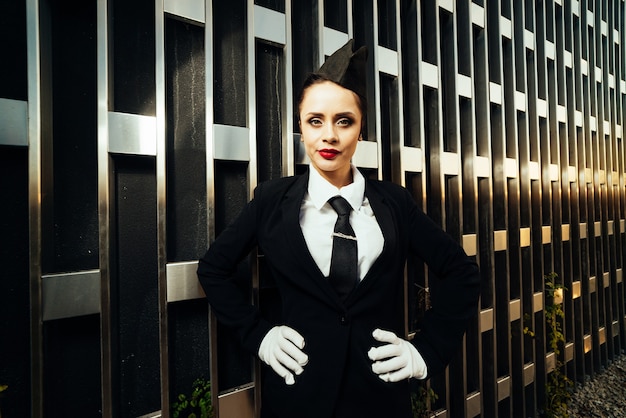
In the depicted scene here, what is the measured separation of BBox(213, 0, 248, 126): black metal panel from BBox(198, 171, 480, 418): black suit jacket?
1.52 ft

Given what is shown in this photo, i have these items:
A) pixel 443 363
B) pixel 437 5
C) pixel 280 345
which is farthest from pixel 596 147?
pixel 280 345

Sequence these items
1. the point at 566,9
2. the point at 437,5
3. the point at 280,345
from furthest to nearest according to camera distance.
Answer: the point at 566,9, the point at 437,5, the point at 280,345

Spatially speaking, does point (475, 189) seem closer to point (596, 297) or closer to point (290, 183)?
point (290, 183)

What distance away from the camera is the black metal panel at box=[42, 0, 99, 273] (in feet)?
3.77

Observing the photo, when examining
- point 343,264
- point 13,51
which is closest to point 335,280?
point 343,264

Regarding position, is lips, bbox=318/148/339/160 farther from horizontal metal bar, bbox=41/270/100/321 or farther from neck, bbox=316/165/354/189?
horizontal metal bar, bbox=41/270/100/321

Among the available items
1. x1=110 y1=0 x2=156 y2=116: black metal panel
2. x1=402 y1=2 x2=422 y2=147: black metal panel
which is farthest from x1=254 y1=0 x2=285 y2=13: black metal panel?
x1=402 y1=2 x2=422 y2=147: black metal panel

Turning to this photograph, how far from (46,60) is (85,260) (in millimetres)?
704

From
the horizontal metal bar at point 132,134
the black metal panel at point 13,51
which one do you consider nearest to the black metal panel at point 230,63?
the horizontal metal bar at point 132,134

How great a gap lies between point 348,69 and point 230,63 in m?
0.64

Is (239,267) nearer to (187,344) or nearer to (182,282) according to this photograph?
(182,282)

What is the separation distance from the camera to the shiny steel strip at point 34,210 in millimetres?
1039

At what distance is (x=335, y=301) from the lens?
104 centimetres

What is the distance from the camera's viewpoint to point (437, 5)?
6.62ft
